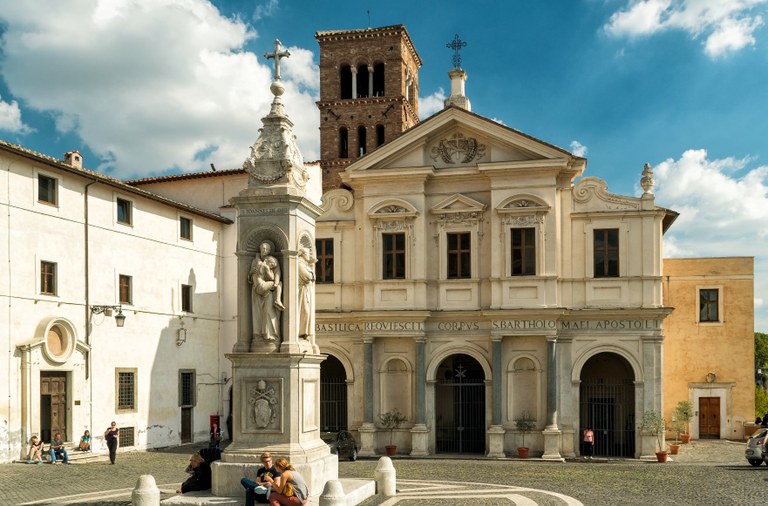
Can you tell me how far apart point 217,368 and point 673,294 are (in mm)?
19322

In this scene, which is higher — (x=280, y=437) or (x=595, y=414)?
(x=280, y=437)

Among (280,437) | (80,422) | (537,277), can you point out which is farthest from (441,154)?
(280,437)

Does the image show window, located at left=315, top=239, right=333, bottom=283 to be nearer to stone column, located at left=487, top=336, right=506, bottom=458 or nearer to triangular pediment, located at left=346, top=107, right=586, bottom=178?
triangular pediment, located at left=346, top=107, right=586, bottom=178

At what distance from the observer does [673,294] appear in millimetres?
36000

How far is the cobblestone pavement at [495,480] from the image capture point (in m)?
18.0

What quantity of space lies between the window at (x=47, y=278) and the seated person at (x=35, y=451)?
4437 mm

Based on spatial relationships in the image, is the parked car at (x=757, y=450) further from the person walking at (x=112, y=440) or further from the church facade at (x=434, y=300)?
the person walking at (x=112, y=440)

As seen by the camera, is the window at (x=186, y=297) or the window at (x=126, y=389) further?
the window at (x=186, y=297)

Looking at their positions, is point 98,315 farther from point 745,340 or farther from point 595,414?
point 745,340

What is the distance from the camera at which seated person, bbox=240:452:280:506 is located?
45.8 feet

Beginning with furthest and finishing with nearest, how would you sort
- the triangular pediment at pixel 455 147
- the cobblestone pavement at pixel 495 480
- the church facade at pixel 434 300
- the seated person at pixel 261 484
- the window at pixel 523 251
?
the triangular pediment at pixel 455 147 → the window at pixel 523 251 → the church facade at pixel 434 300 → the cobblestone pavement at pixel 495 480 → the seated person at pixel 261 484

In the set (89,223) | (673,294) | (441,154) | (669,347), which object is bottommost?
(669,347)

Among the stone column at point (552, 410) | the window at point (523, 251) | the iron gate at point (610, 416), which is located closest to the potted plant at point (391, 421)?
the stone column at point (552, 410)

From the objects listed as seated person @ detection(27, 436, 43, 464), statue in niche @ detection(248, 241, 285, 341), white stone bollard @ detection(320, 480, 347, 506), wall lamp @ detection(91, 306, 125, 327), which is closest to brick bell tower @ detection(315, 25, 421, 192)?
wall lamp @ detection(91, 306, 125, 327)
